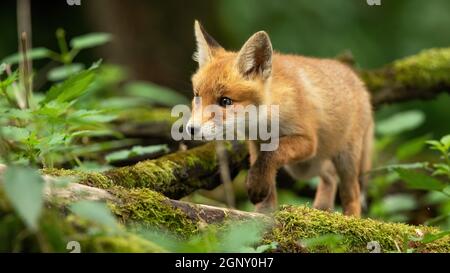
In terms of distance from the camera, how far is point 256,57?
17.8 ft

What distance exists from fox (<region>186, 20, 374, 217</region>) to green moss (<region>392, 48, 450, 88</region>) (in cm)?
107

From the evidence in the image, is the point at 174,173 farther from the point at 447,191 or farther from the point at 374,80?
the point at 374,80

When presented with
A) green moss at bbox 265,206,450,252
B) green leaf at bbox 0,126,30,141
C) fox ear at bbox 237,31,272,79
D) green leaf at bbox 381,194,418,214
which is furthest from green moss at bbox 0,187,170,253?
green leaf at bbox 381,194,418,214

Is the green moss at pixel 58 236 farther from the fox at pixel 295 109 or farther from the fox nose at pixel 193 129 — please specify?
the fox at pixel 295 109

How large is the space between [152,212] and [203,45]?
236 centimetres

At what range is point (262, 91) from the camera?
548 cm

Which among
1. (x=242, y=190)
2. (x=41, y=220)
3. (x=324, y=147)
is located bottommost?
(x=242, y=190)

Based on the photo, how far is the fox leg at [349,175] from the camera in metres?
6.57

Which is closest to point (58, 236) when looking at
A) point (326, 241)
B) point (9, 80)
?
point (326, 241)

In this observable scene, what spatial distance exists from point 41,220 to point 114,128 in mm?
4146

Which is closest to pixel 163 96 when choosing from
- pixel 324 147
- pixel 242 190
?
pixel 242 190

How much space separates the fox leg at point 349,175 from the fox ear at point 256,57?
57.4 inches

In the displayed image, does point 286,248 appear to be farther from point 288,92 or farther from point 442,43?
point 442,43

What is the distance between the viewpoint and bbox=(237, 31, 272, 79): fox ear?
5312mm
